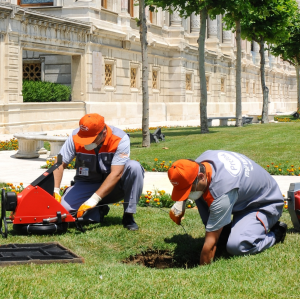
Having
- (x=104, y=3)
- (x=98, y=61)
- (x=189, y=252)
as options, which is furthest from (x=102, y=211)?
(x=104, y=3)

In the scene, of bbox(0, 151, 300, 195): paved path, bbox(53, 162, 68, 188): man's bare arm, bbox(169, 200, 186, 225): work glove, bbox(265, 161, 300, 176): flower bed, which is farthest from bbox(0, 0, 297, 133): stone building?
bbox(169, 200, 186, 225): work glove

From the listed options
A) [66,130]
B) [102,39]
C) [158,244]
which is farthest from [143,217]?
[102,39]

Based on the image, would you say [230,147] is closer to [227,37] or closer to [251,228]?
[251,228]

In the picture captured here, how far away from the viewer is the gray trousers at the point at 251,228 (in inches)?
187

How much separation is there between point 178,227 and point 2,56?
15.0m

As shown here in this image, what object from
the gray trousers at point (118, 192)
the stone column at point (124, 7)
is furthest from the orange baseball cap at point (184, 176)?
the stone column at point (124, 7)

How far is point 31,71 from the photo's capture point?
24.7 metres

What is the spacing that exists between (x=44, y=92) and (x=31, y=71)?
3.26 metres

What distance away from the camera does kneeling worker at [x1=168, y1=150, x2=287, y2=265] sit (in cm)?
443

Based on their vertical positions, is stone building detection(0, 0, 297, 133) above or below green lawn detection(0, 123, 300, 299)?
above

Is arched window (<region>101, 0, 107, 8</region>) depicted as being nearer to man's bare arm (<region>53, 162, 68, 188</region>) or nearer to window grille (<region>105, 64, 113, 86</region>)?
window grille (<region>105, 64, 113, 86</region>)

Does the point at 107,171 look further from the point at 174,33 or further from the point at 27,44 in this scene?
the point at 174,33

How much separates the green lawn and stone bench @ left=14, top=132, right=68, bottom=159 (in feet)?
Result: 20.3

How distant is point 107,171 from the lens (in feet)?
19.2
